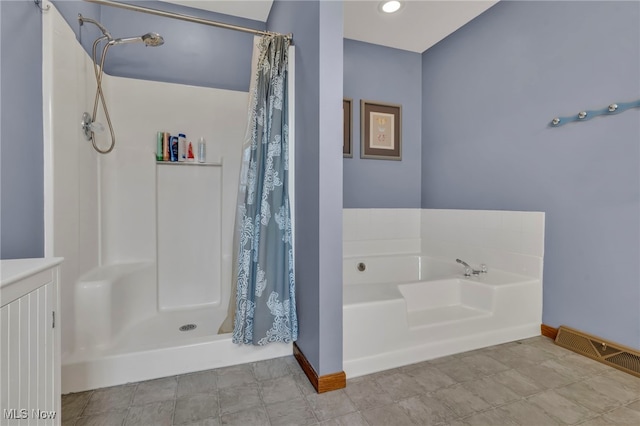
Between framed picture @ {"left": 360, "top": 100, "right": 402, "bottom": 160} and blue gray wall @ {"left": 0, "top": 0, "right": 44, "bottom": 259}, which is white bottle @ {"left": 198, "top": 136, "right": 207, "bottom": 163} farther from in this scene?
framed picture @ {"left": 360, "top": 100, "right": 402, "bottom": 160}

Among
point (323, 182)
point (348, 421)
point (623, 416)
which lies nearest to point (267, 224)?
point (323, 182)

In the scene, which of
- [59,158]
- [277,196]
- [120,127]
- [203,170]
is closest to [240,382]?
[277,196]

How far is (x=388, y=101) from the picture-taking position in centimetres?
307

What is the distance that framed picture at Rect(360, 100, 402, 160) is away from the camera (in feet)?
9.67

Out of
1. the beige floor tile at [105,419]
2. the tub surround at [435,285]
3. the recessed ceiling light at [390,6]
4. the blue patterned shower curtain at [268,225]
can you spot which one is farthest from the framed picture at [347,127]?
the beige floor tile at [105,419]

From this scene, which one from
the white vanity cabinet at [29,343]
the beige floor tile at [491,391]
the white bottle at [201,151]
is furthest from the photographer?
the white bottle at [201,151]

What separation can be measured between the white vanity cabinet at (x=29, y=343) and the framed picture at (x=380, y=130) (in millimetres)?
2542

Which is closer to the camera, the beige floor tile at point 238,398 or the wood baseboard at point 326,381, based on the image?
the beige floor tile at point 238,398

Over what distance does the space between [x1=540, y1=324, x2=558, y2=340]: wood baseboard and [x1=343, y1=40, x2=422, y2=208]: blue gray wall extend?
60.5 inches

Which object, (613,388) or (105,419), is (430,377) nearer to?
(613,388)

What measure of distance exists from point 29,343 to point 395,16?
3.11 m

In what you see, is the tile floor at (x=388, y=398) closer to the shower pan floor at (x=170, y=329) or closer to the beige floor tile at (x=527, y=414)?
the beige floor tile at (x=527, y=414)

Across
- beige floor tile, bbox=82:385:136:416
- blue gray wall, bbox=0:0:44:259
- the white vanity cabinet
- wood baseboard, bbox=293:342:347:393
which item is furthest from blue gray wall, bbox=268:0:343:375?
blue gray wall, bbox=0:0:44:259

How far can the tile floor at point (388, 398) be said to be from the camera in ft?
4.31
